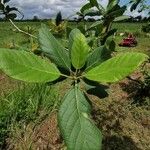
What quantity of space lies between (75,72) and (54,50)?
7 centimetres

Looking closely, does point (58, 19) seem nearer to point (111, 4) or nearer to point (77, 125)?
point (111, 4)

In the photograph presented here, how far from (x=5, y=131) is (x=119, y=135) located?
1314 mm

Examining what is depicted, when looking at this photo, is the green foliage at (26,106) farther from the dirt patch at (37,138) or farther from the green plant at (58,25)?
the green plant at (58,25)

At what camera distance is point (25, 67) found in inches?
27.2

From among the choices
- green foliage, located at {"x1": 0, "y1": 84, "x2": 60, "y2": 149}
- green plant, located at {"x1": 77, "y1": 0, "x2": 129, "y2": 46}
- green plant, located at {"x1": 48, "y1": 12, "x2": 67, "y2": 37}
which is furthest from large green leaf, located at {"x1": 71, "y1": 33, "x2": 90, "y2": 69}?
green foliage, located at {"x1": 0, "y1": 84, "x2": 60, "y2": 149}

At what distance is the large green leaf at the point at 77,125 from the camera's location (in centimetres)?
69

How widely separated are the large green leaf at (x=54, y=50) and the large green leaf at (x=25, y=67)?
0.21 ft

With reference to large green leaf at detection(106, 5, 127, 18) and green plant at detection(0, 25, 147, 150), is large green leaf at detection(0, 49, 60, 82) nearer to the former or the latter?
green plant at detection(0, 25, 147, 150)

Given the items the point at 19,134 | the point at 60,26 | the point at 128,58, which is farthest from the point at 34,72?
the point at 19,134

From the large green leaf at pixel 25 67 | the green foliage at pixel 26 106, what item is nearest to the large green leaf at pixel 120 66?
the large green leaf at pixel 25 67

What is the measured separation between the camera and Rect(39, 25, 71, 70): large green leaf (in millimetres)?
804

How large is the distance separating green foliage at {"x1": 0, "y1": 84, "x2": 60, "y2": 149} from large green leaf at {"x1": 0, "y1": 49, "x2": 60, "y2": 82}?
3560 millimetres

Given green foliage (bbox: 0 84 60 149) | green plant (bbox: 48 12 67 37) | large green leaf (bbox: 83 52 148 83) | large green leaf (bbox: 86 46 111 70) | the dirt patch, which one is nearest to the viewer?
large green leaf (bbox: 83 52 148 83)

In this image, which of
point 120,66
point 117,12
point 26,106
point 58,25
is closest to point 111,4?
point 117,12
